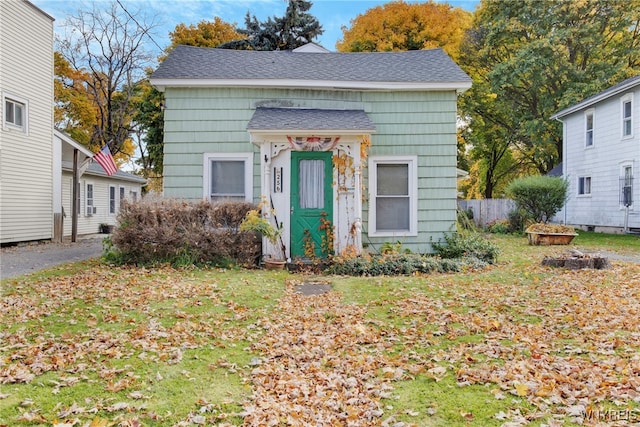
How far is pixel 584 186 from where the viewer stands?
19516 mm

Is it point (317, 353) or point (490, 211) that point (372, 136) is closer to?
point (317, 353)

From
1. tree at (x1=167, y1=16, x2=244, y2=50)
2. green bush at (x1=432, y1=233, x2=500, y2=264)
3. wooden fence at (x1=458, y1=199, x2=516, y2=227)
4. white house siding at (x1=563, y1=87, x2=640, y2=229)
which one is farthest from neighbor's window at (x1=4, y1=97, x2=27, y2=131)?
white house siding at (x1=563, y1=87, x2=640, y2=229)

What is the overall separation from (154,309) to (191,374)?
6.53 ft

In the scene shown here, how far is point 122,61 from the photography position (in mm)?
25266

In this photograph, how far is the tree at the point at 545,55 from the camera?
22.1m

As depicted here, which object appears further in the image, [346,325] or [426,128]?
[426,128]

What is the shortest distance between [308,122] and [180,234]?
3.42 metres

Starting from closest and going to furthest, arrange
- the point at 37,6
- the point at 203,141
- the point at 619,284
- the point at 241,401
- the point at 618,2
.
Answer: the point at 241,401
the point at 619,284
the point at 203,141
the point at 37,6
the point at 618,2

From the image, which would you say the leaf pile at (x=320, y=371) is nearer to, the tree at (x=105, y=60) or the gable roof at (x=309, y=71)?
the gable roof at (x=309, y=71)

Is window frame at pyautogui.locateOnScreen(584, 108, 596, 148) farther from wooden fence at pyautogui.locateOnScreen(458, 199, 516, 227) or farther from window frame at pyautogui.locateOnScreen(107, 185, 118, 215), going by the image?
window frame at pyautogui.locateOnScreen(107, 185, 118, 215)

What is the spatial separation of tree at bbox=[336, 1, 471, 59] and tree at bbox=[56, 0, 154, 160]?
43.0ft

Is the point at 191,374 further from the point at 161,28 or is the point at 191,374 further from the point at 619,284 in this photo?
the point at 161,28

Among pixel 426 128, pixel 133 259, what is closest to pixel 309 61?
pixel 426 128

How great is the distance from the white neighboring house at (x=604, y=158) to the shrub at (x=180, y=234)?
48.2ft
